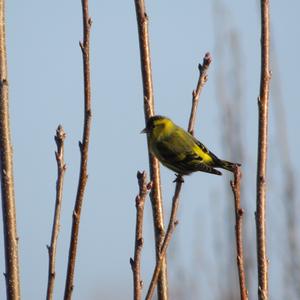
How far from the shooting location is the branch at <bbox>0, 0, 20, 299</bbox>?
279 centimetres

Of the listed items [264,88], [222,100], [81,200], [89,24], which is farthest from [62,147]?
[222,100]

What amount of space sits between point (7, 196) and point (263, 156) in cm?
105

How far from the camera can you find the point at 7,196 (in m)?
2.88

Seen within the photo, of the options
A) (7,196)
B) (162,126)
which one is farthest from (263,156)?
(162,126)

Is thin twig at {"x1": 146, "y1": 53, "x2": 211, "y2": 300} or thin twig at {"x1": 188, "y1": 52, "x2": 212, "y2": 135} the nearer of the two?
thin twig at {"x1": 146, "y1": 53, "x2": 211, "y2": 300}

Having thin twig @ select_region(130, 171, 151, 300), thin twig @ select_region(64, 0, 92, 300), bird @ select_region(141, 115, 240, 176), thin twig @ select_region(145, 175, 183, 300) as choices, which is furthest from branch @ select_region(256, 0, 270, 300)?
bird @ select_region(141, 115, 240, 176)

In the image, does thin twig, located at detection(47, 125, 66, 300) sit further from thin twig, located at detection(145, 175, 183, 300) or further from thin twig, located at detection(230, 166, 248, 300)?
thin twig, located at detection(230, 166, 248, 300)

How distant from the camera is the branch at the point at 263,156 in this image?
2.80m

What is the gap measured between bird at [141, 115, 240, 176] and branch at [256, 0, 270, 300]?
3.37m

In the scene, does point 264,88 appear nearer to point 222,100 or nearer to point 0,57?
point 0,57

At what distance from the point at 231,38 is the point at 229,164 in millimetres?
2459

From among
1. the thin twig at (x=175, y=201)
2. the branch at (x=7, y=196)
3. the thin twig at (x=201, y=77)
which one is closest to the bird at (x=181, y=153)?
the thin twig at (x=175, y=201)

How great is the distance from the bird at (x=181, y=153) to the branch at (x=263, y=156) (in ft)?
11.1

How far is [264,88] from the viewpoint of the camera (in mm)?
3016
